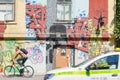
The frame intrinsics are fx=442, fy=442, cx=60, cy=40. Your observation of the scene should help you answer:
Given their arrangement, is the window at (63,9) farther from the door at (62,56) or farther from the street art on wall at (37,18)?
the door at (62,56)

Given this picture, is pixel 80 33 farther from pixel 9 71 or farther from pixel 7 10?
pixel 9 71

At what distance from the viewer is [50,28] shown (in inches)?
1116

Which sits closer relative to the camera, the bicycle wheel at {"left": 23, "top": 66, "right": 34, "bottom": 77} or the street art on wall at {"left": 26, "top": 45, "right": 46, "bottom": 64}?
the bicycle wheel at {"left": 23, "top": 66, "right": 34, "bottom": 77}

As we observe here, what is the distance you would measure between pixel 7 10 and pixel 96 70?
14.4 m

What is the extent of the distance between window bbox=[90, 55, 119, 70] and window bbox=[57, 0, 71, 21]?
1343 cm

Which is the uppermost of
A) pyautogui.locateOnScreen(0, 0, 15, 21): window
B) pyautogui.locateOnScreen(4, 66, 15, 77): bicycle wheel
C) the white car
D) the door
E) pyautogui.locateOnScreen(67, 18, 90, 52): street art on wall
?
pyautogui.locateOnScreen(0, 0, 15, 21): window

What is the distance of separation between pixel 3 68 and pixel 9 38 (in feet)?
6.41

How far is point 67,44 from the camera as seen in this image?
28.5 m

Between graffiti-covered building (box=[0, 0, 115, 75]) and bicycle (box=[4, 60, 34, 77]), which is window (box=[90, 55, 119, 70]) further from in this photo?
graffiti-covered building (box=[0, 0, 115, 75])

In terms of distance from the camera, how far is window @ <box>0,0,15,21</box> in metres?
28.3

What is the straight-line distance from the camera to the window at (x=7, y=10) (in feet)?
92.9

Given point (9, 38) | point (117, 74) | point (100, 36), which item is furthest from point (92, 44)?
point (117, 74)

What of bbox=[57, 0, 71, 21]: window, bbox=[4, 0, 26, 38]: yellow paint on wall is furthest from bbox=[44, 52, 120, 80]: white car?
bbox=[57, 0, 71, 21]: window

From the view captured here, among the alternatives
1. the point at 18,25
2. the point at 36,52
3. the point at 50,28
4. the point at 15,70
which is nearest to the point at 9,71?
the point at 15,70
